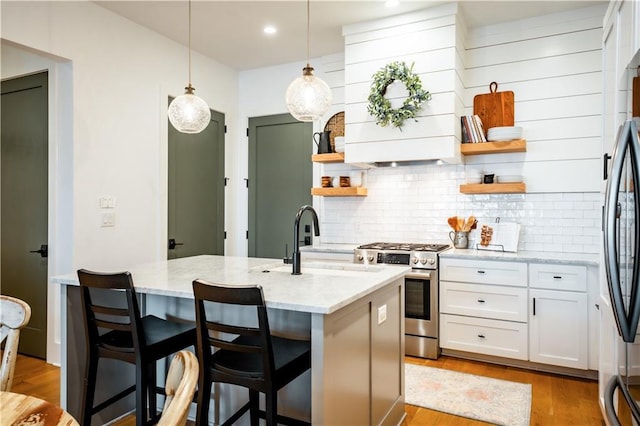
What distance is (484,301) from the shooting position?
3510mm

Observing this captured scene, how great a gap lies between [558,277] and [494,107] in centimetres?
164

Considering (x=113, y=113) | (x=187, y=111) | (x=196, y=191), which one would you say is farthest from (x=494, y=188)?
(x=113, y=113)

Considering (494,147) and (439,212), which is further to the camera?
(439,212)

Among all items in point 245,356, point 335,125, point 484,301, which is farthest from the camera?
point 335,125

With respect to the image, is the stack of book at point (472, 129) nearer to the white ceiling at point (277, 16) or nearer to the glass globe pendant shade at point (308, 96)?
the white ceiling at point (277, 16)

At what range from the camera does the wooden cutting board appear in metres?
3.90

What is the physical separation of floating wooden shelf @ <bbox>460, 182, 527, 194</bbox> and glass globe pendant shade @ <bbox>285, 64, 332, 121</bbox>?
1857 mm

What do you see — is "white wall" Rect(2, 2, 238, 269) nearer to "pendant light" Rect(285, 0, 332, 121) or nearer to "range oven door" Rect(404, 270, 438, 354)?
"pendant light" Rect(285, 0, 332, 121)

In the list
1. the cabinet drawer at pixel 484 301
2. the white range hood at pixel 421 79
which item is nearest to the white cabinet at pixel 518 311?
the cabinet drawer at pixel 484 301

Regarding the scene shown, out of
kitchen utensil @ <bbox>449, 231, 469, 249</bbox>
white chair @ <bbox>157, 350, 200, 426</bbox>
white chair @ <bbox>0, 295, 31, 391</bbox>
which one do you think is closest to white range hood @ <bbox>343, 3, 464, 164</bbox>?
kitchen utensil @ <bbox>449, 231, 469, 249</bbox>

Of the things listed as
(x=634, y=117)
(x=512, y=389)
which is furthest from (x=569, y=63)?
(x=512, y=389)

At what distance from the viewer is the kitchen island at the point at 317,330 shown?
174 centimetres

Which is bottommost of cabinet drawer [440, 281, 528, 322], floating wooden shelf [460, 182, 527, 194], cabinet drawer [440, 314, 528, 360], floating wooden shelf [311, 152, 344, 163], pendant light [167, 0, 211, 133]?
cabinet drawer [440, 314, 528, 360]

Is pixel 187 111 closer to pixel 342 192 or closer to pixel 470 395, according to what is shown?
pixel 342 192
